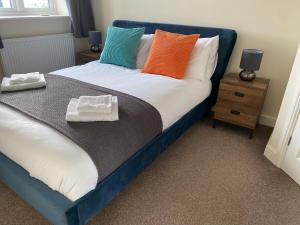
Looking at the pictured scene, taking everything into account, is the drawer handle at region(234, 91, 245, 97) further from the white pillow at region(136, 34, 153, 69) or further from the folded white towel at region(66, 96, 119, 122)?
the folded white towel at region(66, 96, 119, 122)

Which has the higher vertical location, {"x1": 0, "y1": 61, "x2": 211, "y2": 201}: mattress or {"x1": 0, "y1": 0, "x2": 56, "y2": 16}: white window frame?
{"x1": 0, "y1": 0, "x2": 56, "y2": 16}: white window frame

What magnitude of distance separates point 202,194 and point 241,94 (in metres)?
1.16

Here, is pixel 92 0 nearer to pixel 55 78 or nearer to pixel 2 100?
pixel 55 78

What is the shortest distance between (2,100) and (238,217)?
191 centimetres

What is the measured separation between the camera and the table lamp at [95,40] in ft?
10.9

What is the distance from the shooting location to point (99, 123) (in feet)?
4.88

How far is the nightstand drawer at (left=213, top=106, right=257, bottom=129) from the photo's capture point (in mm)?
2396

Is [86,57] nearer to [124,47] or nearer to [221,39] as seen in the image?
[124,47]

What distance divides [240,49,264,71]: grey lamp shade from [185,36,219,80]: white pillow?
1.17 ft

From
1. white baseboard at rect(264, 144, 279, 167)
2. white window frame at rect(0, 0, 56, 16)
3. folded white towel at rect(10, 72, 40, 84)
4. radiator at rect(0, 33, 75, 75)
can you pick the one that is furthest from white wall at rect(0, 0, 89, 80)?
white baseboard at rect(264, 144, 279, 167)

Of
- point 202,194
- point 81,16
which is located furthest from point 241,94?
point 81,16

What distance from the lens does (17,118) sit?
1.52 metres

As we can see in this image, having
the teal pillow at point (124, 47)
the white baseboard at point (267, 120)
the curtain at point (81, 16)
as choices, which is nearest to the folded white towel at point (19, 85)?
the teal pillow at point (124, 47)

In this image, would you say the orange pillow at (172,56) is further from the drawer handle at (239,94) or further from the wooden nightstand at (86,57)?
the wooden nightstand at (86,57)
